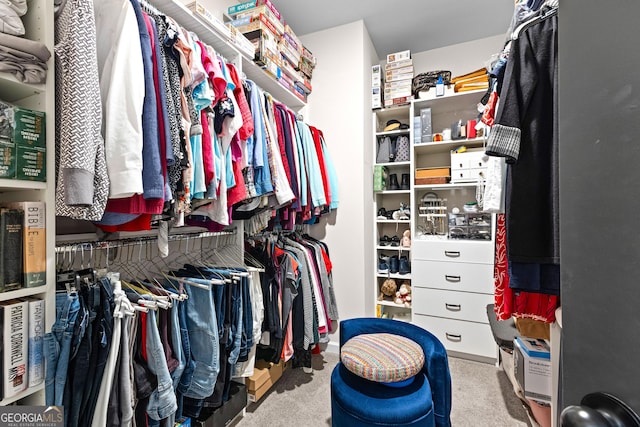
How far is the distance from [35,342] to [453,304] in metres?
2.41

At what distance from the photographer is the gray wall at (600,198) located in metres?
0.24

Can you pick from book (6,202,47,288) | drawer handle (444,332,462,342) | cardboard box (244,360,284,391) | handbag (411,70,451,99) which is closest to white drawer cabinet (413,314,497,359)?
drawer handle (444,332,462,342)

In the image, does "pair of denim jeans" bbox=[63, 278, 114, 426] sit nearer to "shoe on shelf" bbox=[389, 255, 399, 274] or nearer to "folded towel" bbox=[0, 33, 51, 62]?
"folded towel" bbox=[0, 33, 51, 62]

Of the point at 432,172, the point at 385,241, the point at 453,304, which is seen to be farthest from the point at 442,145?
the point at 453,304

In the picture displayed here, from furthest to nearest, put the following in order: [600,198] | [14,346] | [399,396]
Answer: [399,396]
[14,346]
[600,198]

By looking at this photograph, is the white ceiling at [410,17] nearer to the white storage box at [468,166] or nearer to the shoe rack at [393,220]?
the shoe rack at [393,220]

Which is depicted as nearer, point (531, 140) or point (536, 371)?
point (531, 140)

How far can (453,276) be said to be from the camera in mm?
2312

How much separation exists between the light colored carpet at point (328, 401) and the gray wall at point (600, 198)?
1.63 metres

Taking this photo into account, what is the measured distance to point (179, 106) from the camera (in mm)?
1029

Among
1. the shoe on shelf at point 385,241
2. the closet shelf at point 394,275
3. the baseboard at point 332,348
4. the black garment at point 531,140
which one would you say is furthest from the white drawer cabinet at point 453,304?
the black garment at point 531,140

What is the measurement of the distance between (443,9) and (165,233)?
251 centimetres

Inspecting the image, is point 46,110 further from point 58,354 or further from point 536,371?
point 536,371

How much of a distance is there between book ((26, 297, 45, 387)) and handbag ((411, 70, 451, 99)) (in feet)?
8.75
